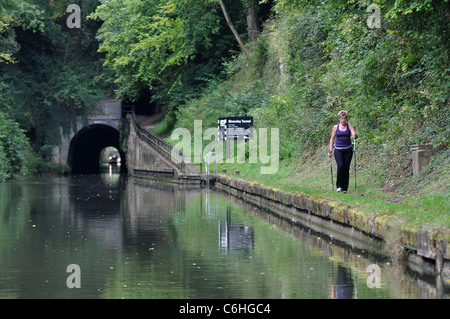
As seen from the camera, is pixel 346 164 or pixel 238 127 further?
pixel 238 127

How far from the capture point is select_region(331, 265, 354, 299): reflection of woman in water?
26.7 ft

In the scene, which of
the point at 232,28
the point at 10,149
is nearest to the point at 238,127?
the point at 10,149

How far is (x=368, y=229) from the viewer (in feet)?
39.3

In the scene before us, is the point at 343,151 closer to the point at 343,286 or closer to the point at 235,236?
the point at 235,236

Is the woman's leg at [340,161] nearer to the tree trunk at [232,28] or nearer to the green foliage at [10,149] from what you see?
the green foliage at [10,149]

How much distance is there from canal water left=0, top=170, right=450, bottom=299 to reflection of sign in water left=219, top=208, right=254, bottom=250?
17 mm

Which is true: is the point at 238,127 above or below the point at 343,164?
above

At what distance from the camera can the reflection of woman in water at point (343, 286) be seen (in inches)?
320

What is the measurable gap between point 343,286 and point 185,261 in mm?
2757

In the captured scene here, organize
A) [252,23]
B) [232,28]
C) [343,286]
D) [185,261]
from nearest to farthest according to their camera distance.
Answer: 1. [343,286]
2. [185,261]
3. [252,23]
4. [232,28]

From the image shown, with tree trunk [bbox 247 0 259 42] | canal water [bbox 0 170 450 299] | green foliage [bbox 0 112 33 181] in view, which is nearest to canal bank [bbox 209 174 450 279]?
canal water [bbox 0 170 450 299]

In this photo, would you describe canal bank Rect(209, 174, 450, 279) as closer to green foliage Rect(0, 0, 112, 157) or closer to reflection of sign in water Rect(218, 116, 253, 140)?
reflection of sign in water Rect(218, 116, 253, 140)

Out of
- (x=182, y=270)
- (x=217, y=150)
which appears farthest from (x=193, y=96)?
(x=182, y=270)

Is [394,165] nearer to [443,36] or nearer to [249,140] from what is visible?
[443,36]
